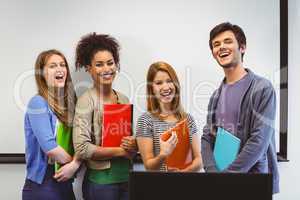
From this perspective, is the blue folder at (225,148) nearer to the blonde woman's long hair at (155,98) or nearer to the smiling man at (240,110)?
the smiling man at (240,110)

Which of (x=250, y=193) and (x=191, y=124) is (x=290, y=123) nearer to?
(x=191, y=124)

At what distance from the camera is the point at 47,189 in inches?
70.1

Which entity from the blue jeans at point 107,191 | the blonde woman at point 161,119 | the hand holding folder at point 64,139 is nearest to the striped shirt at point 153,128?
the blonde woman at point 161,119

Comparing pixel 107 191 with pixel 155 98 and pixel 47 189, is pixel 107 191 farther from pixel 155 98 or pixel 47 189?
pixel 155 98

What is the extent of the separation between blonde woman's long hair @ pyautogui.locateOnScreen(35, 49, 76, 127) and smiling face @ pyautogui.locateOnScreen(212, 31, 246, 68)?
806 millimetres

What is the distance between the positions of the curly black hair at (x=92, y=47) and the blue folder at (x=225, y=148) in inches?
26.5

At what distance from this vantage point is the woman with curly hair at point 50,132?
1.77 m

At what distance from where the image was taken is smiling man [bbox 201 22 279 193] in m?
1.67

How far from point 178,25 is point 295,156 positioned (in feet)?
3.25

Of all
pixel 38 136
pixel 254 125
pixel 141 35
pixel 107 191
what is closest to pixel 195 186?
pixel 254 125

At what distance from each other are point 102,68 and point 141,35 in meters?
0.29

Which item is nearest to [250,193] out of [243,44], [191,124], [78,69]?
[191,124]

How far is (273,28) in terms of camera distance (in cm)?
193

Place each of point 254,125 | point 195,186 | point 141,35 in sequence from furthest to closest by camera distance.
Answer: point 141,35, point 254,125, point 195,186
